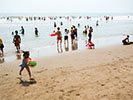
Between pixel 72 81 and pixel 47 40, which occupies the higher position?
pixel 47 40

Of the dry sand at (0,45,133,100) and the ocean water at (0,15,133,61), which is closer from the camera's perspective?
the dry sand at (0,45,133,100)

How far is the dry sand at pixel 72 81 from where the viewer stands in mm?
4543

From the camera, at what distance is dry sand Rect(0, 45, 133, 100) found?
4.54 meters

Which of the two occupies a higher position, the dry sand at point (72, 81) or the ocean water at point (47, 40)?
the ocean water at point (47, 40)

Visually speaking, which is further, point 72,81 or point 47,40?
point 47,40

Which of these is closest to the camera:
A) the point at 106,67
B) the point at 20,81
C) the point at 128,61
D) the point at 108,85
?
the point at 108,85

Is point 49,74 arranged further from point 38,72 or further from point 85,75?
point 85,75

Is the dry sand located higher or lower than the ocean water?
lower

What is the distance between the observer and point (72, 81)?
5.52m

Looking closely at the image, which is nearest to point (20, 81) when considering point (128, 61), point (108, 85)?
point (108, 85)

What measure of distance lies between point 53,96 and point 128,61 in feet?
16.4

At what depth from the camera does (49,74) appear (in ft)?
20.8

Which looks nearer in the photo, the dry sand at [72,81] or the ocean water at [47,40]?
the dry sand at [72,81]

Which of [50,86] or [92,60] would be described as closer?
[50,86]
